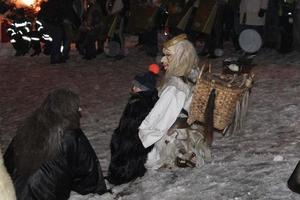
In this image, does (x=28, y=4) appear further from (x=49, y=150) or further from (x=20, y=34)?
(x=49, y=150)

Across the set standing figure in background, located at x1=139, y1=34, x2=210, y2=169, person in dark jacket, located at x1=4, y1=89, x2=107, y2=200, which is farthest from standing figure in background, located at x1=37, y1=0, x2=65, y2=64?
person in dark jacket, located at x1=4, y1=89, x2=107, y2=200

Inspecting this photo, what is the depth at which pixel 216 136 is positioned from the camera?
7.30m

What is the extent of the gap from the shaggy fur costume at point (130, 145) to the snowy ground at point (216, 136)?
154 millimetres

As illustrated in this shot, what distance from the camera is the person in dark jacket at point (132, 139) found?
231 inches

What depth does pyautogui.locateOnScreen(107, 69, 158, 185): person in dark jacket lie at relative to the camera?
19.2 ft

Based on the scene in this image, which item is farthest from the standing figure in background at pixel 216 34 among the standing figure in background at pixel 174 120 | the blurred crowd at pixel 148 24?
the standing figure in background at pixel 174 120

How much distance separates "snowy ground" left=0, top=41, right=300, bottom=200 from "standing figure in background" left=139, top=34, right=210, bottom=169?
0.57ft

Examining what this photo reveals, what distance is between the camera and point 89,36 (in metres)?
14.3

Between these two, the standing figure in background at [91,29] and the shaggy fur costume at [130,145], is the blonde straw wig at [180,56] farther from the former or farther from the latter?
the standing figure in background at [91,29]

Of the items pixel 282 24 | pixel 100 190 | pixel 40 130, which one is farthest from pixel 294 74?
pixel 40 130

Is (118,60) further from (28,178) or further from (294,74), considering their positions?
(28,178)

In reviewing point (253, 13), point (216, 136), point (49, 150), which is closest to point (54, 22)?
point (253, 13)

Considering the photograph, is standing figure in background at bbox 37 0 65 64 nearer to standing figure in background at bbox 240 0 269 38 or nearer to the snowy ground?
the snowy ground

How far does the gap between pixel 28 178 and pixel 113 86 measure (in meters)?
6.60
